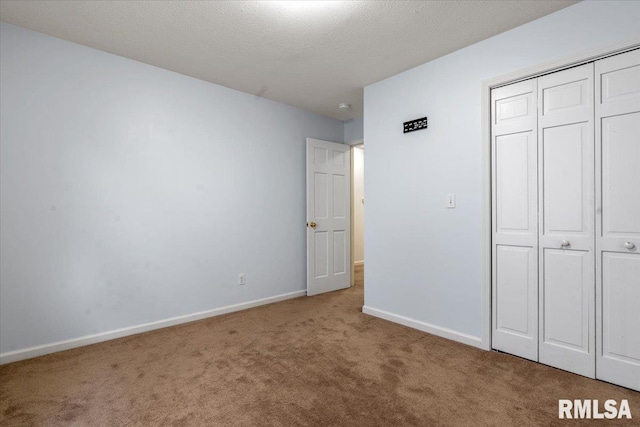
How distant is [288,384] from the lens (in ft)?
7.01

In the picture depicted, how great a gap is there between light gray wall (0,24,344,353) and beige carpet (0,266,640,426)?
430 mm

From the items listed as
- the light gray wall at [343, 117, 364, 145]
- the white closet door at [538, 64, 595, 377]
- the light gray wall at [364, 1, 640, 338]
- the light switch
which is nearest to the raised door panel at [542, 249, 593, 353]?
the white closet door at [538, 64, 595, 377]

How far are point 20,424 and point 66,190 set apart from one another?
1.73 m

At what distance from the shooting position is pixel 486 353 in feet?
8.51

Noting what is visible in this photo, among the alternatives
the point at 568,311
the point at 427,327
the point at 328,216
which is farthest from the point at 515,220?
the point at 328,216

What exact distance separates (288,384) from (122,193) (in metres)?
2.26

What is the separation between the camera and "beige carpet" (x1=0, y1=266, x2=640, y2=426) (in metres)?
1.80

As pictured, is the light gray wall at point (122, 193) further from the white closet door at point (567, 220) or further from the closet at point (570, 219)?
the white closet door at point (567, 220)

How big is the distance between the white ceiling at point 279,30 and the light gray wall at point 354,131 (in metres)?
1.44

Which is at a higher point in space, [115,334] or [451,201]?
[451,201]

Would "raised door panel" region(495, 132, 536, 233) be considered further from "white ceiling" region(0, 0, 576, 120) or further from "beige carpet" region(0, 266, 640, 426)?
"beige carpet" region(0, 266, 640, 426)

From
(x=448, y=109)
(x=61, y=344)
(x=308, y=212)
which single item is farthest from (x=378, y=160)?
(x=61, y=344)

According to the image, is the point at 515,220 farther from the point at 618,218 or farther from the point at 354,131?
the point at 354,131

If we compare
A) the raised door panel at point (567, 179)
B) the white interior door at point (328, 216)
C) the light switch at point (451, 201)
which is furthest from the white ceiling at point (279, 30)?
the white interior door at point (328, 216)
